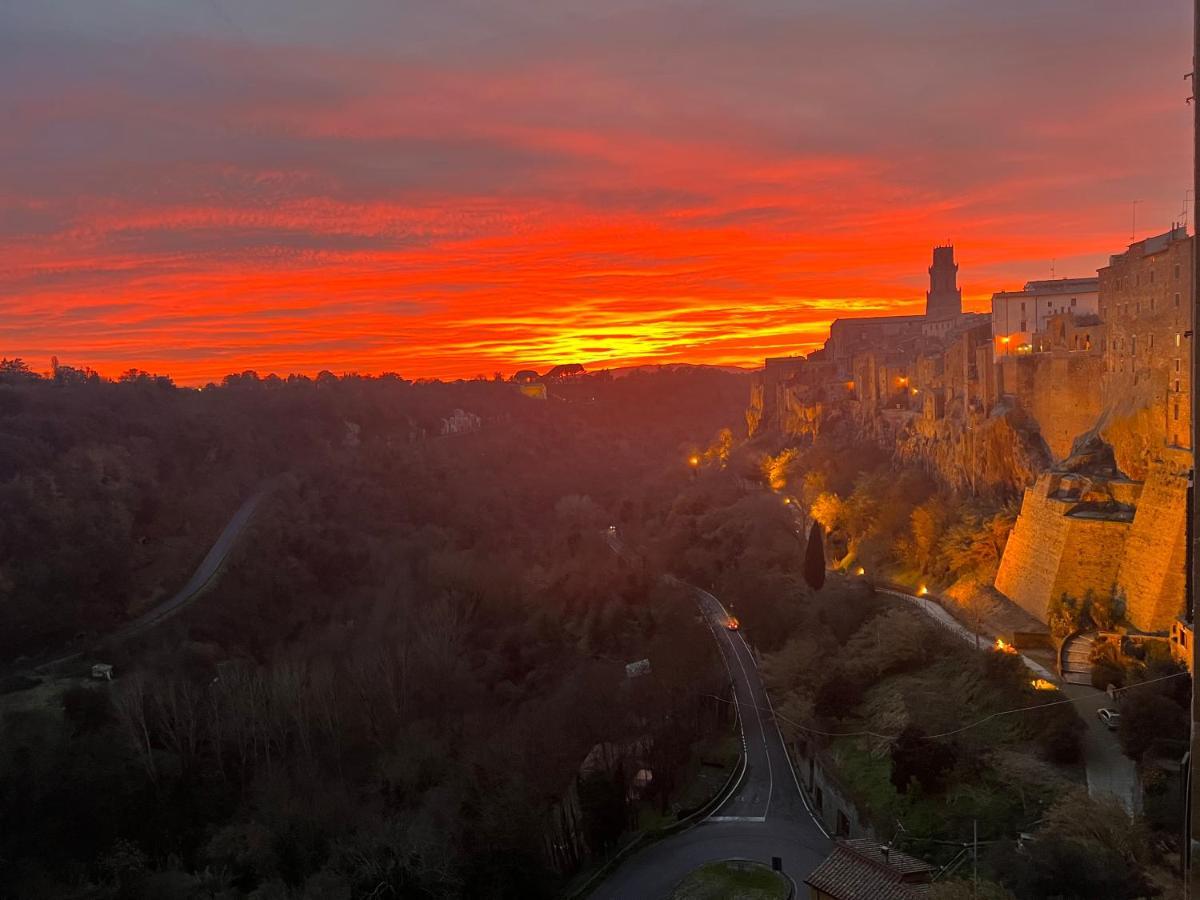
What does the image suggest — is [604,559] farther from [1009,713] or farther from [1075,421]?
[1009,713]

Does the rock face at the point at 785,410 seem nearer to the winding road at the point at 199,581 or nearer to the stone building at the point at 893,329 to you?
the stone building at the point at 893,329

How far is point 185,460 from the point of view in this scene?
2068 inches

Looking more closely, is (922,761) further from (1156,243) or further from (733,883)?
(1156,243)

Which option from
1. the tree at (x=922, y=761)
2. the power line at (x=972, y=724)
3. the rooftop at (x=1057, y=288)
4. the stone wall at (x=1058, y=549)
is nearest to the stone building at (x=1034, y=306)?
the rooftop at (x=1057, y=288)

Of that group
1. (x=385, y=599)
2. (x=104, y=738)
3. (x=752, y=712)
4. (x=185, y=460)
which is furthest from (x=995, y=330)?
(x=185, y=460)

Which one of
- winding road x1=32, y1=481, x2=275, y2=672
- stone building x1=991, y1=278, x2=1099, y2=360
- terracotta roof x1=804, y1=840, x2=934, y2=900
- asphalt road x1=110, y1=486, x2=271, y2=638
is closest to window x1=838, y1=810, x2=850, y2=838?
terracotta roof x1=804, y1=840, x2=934, y2=900

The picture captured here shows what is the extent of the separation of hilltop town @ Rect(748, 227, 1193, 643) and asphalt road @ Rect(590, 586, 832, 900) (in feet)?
27.1

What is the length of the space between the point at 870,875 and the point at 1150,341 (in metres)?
15.0

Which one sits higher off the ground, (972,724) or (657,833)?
(972,724)

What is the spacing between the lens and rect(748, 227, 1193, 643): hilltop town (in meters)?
19.8

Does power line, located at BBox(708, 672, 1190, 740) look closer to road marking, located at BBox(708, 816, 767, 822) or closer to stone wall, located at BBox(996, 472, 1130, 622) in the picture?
road marking, located at BBox(708, 816, 767, 822)

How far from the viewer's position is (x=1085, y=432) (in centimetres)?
2519

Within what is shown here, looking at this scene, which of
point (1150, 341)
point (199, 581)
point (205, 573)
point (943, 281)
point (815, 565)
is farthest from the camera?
point (943, 281)

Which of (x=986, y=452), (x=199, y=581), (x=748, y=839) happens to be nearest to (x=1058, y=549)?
(x=986, y=452)
